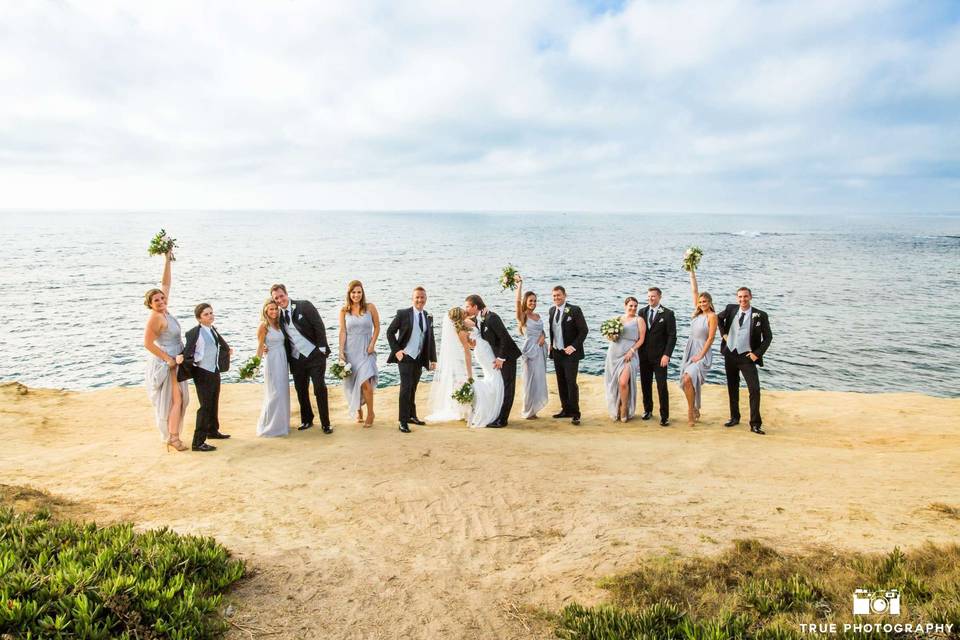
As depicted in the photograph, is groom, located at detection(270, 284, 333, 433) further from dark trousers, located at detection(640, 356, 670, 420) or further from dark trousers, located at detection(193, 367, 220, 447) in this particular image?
dark trousers, located at detection(640, 356, 670, 420)

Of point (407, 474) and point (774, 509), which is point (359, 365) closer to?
point (407, 474)

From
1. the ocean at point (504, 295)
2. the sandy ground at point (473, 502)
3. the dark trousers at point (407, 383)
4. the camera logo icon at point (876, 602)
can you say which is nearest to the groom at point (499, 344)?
the sandy ground at point (473, 502)

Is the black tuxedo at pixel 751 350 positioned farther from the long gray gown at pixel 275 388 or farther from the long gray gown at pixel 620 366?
the long gray gown at pixel 275 388

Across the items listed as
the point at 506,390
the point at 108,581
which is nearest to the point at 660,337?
the point at 506,390

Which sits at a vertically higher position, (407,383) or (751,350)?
(751,350)

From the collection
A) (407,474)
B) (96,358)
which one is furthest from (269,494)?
(96,358)

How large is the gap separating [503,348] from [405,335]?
2076mm

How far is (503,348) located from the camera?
11.8m

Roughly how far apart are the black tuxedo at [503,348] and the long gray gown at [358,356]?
7.59 feet

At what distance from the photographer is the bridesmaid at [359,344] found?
36.4 feet

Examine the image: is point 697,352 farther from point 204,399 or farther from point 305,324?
point 204,399

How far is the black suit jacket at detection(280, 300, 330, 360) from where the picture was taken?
10750mm

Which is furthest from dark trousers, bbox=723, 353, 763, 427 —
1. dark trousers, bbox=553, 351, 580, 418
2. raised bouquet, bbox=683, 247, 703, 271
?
dark trousers, bbox=553, 351, 580, 418

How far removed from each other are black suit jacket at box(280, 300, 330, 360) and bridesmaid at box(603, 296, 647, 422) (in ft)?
19.8
